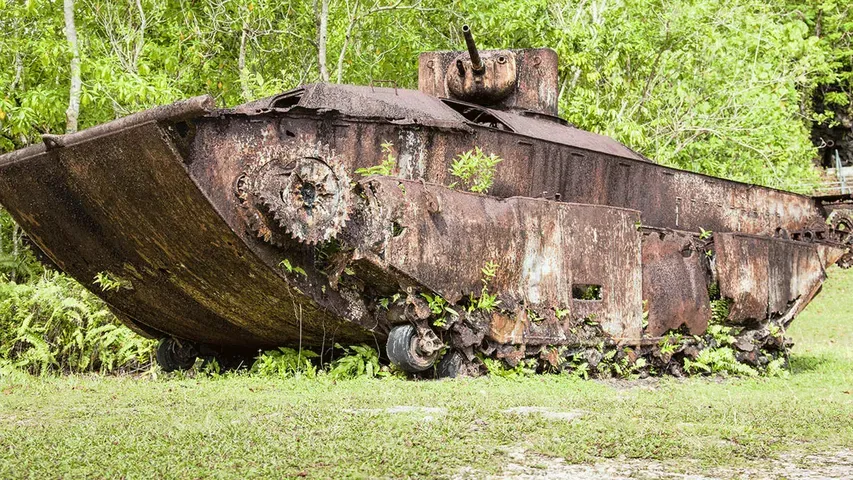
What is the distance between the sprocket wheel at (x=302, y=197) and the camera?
28.1 ft

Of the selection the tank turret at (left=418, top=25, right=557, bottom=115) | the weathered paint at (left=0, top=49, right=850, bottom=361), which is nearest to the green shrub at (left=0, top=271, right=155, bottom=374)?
the weathered paint at (left=0, top=49, right=850, bottom=361)

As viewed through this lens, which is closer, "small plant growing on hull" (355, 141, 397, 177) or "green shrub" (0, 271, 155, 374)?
"small plant growing on hull" (355, 141, 397, 177)

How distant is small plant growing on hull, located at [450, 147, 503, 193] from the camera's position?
10.0m

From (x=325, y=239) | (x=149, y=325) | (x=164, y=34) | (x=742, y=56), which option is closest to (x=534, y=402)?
(x=325, y=239)

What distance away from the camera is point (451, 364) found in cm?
1006

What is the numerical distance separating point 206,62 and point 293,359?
8.45 metres

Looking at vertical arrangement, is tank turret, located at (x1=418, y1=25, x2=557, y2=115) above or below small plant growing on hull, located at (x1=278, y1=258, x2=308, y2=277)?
above

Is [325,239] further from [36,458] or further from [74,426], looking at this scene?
[36,458]

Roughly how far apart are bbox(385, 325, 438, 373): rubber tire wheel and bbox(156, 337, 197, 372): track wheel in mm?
2972

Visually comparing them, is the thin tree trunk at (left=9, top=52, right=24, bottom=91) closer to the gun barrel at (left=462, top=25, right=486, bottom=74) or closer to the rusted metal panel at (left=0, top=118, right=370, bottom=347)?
the rusted metal panel at (left=0, top=118, right=370, bottom=347)

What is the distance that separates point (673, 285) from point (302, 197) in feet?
15.9

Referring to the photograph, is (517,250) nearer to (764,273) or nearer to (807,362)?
(764,273)

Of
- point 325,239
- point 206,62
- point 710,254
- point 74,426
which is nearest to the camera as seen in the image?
point 74,426

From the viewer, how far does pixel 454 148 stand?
1007cm
